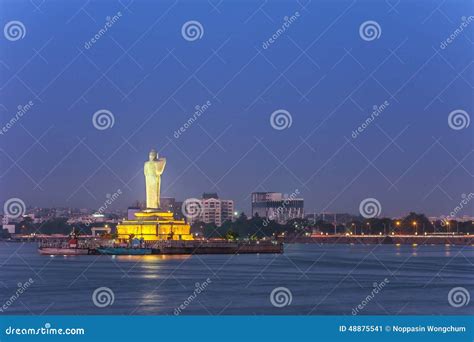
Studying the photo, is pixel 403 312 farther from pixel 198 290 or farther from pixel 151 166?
pixel 151 166

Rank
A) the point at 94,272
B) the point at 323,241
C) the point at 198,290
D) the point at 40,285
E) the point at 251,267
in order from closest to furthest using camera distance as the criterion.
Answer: the point at 198,290
the point at 40,285
the point at 94,272
the point at 251,267
the point at 323,241

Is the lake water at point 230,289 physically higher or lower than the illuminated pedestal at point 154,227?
lower

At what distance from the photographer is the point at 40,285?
28.2 m

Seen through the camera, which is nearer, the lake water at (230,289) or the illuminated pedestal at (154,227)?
the lake water at (230,289)

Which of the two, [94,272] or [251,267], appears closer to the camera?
[94,272]

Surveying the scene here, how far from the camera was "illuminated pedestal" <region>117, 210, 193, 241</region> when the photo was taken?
5403 centimetres

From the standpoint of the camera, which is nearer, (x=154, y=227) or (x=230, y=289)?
(x=230, y=289)

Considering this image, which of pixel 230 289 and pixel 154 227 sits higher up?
pixel 154 227

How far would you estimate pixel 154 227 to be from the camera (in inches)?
2120

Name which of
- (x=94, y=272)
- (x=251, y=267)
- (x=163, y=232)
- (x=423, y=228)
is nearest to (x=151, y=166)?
(x=163, y=232)

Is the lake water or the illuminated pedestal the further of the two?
the illuminated pedestal

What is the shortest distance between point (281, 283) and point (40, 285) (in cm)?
710

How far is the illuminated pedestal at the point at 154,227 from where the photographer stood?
54.0m

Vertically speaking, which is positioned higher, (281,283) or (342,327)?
(281,283)
